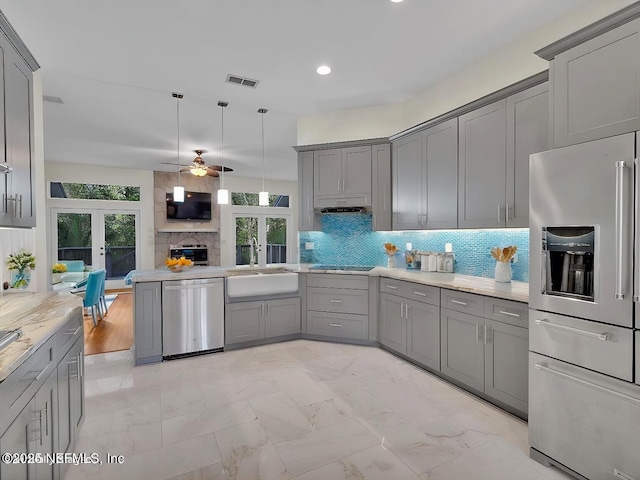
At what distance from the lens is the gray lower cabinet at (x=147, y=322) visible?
3404 mm

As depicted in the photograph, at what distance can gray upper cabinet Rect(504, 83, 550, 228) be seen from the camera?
8.13ft

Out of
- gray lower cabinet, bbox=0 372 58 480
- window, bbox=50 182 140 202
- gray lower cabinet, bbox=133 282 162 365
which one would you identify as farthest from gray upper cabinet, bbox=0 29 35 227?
window, bbox=50 182 140 202

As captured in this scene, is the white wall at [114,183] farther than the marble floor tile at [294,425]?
Yes

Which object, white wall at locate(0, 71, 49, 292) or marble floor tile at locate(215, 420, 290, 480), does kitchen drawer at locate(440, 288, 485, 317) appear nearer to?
marble floor tile at locate(215, 420, 290, 480)

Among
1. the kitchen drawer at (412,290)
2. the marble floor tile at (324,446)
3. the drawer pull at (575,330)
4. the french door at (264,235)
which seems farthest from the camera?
the french door at (264,235)

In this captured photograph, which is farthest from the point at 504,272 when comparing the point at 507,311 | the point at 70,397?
the point at 70,397

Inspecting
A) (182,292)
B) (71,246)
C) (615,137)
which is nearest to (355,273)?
(182,292)

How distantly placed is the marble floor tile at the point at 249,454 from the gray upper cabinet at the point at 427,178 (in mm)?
2489

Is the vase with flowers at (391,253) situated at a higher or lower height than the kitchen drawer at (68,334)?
higher

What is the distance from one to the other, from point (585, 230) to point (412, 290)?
1775mm

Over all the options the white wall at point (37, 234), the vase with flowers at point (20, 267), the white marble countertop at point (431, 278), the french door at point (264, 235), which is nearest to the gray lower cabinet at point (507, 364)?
the white marble countertop at point (431, 278)

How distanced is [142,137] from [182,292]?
3.29 metres

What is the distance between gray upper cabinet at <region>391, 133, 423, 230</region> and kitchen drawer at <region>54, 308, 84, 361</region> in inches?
124

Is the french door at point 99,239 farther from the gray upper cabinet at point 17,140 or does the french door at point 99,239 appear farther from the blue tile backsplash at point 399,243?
the gray upper cabinet at point 17,140
